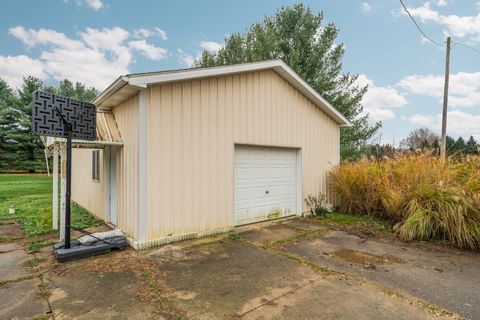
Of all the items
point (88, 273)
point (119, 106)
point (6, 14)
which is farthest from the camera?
point (6, 14)

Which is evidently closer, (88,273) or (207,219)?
(88,273)

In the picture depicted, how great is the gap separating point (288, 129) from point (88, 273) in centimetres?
554

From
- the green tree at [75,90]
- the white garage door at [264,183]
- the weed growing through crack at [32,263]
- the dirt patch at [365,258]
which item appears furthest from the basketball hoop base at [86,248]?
the green tree at [75,90]

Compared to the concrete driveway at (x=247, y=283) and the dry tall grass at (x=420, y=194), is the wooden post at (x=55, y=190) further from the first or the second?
the dry tall grass at (x=420, y=194)

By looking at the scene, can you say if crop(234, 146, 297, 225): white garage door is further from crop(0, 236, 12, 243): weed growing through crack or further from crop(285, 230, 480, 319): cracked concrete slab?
crop(0, 236, 12, 243): weed growing through crack

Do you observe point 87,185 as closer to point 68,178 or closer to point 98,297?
point 68,178

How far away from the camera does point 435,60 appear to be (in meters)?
11.9

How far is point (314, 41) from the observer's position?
1485 centimetres

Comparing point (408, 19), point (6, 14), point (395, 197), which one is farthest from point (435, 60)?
point (6, 14)

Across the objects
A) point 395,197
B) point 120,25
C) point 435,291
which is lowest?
point 435,291

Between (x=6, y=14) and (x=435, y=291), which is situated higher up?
(x=6, y=14)

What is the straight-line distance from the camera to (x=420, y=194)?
18.6 ft

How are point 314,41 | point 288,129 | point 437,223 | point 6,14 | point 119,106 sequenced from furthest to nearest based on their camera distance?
point 314,41
point 6,14
point 288,129
point 119,106
point 437,223

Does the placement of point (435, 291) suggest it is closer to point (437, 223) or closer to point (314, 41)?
point (437, 223)
